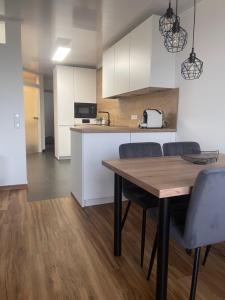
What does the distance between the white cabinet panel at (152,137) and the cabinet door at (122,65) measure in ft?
3.05

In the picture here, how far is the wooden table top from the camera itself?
1239 mm

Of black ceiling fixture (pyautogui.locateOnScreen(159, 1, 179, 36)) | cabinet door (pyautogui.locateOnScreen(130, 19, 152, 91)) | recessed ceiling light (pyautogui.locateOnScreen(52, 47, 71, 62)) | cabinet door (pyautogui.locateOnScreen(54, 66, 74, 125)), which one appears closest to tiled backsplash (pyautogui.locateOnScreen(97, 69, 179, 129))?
cabinet door (pyautogui.locateOnScreen(130, 19, 152, 91))

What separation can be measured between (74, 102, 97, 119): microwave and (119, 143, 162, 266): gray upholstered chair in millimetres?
4085

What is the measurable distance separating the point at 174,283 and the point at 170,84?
7.92ft

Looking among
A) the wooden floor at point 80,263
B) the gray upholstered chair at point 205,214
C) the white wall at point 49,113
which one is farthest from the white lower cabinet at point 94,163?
the white wall at point 49,113

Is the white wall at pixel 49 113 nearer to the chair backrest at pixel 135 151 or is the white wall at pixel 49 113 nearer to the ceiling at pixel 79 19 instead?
the ceiling at pixel 79 19

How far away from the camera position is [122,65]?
377cm

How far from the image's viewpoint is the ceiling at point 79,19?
2.79 m

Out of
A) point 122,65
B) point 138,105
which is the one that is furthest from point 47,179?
point 122,65

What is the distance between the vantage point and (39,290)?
1.59 meters

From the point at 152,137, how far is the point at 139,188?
122cm

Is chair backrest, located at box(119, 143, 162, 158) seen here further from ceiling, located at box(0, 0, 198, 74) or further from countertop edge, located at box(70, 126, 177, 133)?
ceiling, located at box(0, 0, 198, 74)

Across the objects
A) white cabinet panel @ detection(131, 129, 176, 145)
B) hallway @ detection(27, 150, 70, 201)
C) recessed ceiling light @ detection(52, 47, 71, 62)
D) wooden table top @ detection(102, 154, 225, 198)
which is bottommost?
hallway @ detection(27, 150, 70, 201)

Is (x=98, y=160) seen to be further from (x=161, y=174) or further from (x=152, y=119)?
(x=161, y=174)
